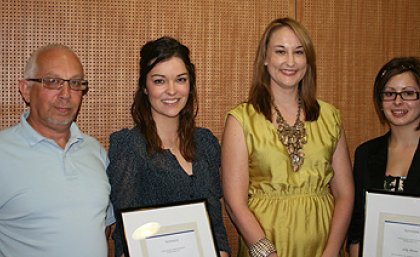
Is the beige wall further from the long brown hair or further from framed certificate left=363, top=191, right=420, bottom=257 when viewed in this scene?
framed certificate left=363, top=191, right=420, bottom=257

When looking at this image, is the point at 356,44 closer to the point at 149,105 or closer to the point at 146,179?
the point at 149,105

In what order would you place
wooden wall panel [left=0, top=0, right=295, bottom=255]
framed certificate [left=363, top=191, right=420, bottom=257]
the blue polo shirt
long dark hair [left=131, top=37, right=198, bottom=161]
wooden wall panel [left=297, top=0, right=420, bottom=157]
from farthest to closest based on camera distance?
wooden wall panel [left=297, top=0, right=420, bottom=157]
wooden wall panel [left=0, top=0, right=295, bottom=255]
long dark hair [left=131, top=37, right=198, bottom=161]
framed certificate [left=363, top=191, right=420, bottom=257]
the blue polo shirt

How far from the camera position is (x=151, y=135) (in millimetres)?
2320

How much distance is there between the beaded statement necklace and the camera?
236cm

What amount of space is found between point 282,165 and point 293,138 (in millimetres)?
150

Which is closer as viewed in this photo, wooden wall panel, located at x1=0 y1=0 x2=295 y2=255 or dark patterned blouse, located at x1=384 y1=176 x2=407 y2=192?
dark patterned blouse, located at x1=384 y1=176 x2=407 y2=192

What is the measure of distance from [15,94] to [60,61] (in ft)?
2.30

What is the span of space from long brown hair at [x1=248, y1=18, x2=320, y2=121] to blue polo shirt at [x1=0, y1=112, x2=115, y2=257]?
3.01 ft

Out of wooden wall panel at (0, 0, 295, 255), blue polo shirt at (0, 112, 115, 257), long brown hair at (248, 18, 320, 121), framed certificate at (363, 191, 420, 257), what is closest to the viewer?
blue polo shirt at (0, 112, 115, 257)

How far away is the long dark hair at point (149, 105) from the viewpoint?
7.57 ft

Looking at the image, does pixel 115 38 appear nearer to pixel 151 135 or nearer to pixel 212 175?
pixel 151 135

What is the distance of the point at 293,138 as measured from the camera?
238 centimetres

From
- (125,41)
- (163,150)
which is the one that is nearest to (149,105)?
(163,150)

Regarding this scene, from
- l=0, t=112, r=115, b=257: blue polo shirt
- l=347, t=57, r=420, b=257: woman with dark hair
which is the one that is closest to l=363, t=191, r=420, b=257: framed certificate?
l=347, t=57, r=420, b=257: woman with dark hair
